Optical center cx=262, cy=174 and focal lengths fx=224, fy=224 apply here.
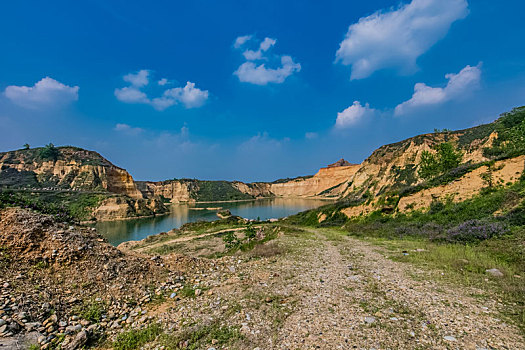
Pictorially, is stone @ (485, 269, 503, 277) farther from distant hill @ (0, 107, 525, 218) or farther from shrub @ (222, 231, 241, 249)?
distant hill @ (0, 107, 525, 218)

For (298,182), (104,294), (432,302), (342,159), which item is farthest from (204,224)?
(342,159)

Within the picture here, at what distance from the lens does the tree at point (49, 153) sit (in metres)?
75.3

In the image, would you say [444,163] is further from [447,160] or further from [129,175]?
[129,175]

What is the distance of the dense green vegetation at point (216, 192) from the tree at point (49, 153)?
6143 centimetres

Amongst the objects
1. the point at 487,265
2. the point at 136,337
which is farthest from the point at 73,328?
the point at 487,265

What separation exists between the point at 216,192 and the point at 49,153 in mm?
75281

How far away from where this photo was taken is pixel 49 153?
250 ft

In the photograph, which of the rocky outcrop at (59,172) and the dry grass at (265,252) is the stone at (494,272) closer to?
the dry grass at (265,252)

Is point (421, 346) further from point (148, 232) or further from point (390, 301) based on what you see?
point (148, 232)

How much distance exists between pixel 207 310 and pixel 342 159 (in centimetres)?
19680

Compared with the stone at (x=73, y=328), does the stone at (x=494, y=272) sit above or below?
below

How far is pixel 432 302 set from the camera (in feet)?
16.0

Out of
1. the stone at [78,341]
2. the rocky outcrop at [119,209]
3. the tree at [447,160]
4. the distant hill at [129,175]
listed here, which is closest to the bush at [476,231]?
the stone at [78,341]

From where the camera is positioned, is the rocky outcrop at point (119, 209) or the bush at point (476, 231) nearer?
the bush at point (476, 231)
